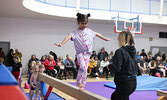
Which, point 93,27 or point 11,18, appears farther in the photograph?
point 93,27

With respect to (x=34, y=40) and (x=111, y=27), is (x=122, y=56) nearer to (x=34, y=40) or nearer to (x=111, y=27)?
(x=34, y=40)

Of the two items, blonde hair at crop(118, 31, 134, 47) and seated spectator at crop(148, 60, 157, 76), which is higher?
blonde hair at crop(118, 31, 134, 47)

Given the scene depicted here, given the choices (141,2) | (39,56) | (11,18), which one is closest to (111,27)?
(141,2)

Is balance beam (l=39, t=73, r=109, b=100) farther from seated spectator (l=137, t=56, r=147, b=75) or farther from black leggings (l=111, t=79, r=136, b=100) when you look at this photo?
seated spectator (l=137, t=56, r=147, b=75)

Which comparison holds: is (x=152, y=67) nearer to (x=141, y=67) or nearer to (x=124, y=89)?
(x=141, y=67)

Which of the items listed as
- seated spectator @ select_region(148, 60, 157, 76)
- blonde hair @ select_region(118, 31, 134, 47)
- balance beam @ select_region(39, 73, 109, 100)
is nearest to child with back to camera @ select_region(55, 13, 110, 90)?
balance beam @ select_region(39, 73, 109, 100)

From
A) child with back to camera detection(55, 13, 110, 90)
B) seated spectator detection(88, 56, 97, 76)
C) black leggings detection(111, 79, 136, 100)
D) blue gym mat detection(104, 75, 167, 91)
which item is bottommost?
blue gym mat detection(104, 75, 167, 91)

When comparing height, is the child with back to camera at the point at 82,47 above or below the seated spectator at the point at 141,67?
above

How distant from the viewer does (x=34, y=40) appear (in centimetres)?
1431

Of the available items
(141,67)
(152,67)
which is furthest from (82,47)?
(152,67)

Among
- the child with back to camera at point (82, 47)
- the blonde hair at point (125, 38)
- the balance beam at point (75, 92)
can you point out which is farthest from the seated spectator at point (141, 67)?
the blonde hair at point (125, 38)

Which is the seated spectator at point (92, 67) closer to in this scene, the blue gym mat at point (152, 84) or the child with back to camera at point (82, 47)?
the blue gym mat at point (152, 84)

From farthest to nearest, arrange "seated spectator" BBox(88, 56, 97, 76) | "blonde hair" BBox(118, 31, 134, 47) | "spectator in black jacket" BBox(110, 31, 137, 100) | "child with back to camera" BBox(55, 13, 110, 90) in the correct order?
"seated spectator" BBox(88, 56, 97, 76) → "child with back to camera" BBox(55, 13, 110, 90) → "blonde hair" BBox(118, 31, 134, 47) → "spectator in black jacket" BBox(110, 31, 137, 100)

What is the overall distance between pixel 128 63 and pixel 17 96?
1.94m
